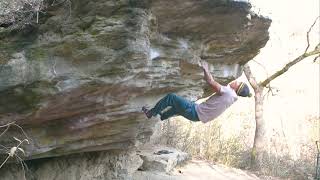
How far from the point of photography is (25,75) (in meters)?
5.71

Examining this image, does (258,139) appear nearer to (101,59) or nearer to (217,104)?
(217,104)

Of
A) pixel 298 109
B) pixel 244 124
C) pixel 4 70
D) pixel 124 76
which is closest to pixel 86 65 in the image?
pixel 124 76

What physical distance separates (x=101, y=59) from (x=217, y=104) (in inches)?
75.7

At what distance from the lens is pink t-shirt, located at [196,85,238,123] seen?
7008 millimetres

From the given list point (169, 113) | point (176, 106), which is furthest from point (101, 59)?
point (169, 113)

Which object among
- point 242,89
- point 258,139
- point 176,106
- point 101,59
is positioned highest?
point 101,59

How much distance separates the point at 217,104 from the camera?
23.2 feet

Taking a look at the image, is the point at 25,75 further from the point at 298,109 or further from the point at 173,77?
the point at 298,109

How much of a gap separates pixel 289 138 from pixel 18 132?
34.7 feet

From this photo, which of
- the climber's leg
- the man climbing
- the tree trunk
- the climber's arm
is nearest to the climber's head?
the man climbing

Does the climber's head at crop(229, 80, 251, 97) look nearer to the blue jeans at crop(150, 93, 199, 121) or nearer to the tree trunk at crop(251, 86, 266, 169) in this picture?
the blue jeans at crop(150, 93, 199, 121)

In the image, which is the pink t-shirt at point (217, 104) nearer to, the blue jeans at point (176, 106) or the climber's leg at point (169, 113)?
the blue jeans at point (176, 106)

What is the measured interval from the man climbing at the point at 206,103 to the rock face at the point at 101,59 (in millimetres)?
296

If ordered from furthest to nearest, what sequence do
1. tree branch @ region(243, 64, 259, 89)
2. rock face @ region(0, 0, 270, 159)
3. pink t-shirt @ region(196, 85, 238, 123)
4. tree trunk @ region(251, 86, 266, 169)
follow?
tree trunk @ region(251, 86, 266, 169) → tree branch @ region(243, 64, 259, 89) → pink t-shirt @ region(196, 85, 238, 123) → rock face @ region(0, 0, 270, 159)
